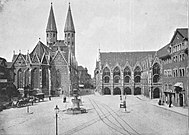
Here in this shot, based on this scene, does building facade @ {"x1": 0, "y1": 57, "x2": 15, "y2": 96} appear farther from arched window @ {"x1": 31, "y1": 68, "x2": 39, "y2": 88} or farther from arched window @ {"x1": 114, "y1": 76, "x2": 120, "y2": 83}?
arched window @ {"x1": 114, "y1": 76, "x2": 120, "y2": 83}

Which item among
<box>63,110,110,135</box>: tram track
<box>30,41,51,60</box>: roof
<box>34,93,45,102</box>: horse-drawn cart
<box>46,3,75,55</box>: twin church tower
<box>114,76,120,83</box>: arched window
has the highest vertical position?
<box>46,3,75,55</box>: twin church tower

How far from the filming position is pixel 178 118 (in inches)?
304

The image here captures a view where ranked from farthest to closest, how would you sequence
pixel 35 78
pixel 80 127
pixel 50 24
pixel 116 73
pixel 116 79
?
pixel 116 73
pixel 116 79
pixel 35 78
pixel 80 127
pixel 50 24

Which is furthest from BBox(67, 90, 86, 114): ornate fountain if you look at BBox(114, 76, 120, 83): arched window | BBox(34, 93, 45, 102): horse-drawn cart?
BBox(114, 76, 120, 83): arched window

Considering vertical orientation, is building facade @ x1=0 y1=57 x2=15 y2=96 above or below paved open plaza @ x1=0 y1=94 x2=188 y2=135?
above

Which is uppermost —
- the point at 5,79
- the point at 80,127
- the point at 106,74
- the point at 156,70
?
the point at 156,70

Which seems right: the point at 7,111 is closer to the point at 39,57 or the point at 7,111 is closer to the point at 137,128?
the point at 39,57

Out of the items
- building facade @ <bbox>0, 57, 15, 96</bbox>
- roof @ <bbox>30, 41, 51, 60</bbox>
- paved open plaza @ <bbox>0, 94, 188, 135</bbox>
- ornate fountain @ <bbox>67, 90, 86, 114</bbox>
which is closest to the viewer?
paved open plaza @ <bbox>0, 94, 188, 135</bbox>

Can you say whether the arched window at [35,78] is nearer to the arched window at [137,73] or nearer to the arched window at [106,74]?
the arched window at [137,73]

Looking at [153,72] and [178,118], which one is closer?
[178,118]

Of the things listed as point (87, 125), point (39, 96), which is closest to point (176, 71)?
point (87, 125)

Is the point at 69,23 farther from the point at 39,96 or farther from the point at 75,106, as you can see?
the point at 75,106

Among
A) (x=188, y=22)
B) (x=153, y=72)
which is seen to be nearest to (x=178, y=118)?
(x=188, y=22)

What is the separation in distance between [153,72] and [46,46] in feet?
42.8
